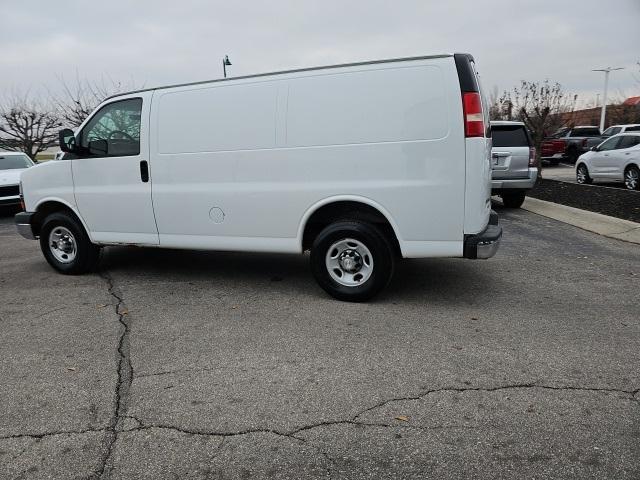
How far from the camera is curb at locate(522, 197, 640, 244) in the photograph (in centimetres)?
788

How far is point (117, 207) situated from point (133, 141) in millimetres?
769

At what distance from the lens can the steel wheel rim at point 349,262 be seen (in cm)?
485

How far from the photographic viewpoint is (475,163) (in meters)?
4.34

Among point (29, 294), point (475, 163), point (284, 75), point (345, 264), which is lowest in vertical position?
point (29, 294)

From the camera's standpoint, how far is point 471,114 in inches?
170

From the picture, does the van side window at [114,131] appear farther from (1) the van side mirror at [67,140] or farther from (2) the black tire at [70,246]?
(2) the black tire at [70,246]

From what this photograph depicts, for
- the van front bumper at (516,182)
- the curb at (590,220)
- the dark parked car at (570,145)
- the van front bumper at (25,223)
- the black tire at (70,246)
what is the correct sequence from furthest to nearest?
the dark parked car at (570,145) → the van front bumper at (516,182) → the curb at (590,220) → the van front bumper at (25,223) → the black tire at (70,246)

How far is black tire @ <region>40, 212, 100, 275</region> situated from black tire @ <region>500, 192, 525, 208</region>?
8261 mm

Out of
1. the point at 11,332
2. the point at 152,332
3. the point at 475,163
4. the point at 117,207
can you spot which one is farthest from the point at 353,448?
the point at 117,207

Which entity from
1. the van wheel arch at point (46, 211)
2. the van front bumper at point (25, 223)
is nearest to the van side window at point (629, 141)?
the van wheel arch at point (46, 211)

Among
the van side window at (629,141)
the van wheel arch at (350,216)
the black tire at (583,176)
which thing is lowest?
the black tire at (583,176)

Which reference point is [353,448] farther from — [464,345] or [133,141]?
[133,141]

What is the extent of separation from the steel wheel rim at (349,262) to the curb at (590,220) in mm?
4826

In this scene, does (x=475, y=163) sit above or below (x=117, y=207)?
above
